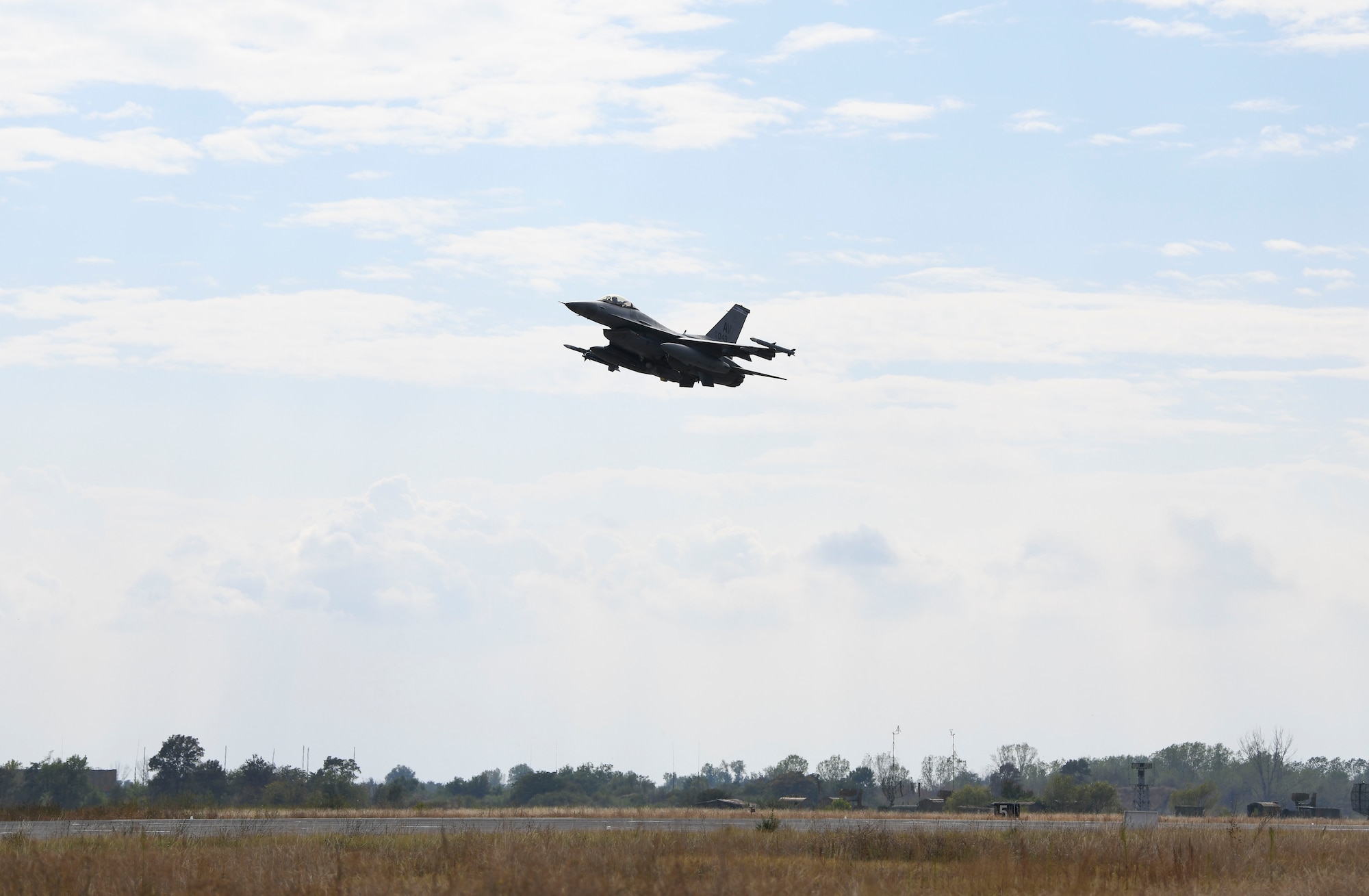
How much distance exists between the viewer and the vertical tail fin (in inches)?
2400

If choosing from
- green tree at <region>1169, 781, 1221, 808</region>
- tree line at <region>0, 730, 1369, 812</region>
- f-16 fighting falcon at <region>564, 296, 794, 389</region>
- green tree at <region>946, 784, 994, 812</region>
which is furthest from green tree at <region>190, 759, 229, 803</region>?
green tree at <region>1169, 781, 1221, 808</region>

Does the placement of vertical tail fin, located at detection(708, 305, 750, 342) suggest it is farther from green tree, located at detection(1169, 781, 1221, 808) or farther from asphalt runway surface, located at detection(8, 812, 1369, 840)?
green tree, located at detection(1169, 781, 1221, 808)

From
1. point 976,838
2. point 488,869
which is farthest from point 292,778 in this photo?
point 488,869

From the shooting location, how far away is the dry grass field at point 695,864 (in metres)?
17.3

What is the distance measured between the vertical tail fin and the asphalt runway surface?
76.7 feet

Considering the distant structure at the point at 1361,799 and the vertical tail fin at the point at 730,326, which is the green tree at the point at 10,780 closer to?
the vertical tail fin at the point at 730,326

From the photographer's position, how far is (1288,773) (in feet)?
580

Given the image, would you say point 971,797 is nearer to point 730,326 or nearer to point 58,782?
point 730,326

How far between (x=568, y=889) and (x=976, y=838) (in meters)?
15.6

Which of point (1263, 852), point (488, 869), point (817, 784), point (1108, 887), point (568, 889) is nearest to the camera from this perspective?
point (568, 889)

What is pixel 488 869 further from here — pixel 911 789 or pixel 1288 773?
pixel 1288 773

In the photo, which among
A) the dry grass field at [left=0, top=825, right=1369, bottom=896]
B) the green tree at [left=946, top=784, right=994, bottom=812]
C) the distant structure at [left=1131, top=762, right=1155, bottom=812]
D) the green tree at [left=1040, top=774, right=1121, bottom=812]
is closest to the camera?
the dry grass field at [left=0, top=825, right=1369, bottom=896]

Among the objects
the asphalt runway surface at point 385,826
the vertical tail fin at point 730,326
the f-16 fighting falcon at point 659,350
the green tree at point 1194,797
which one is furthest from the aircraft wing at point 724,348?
the green tree at point 1194,797

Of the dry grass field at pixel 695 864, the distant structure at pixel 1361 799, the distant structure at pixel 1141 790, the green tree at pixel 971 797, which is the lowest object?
the green tree at pixel 971 797
